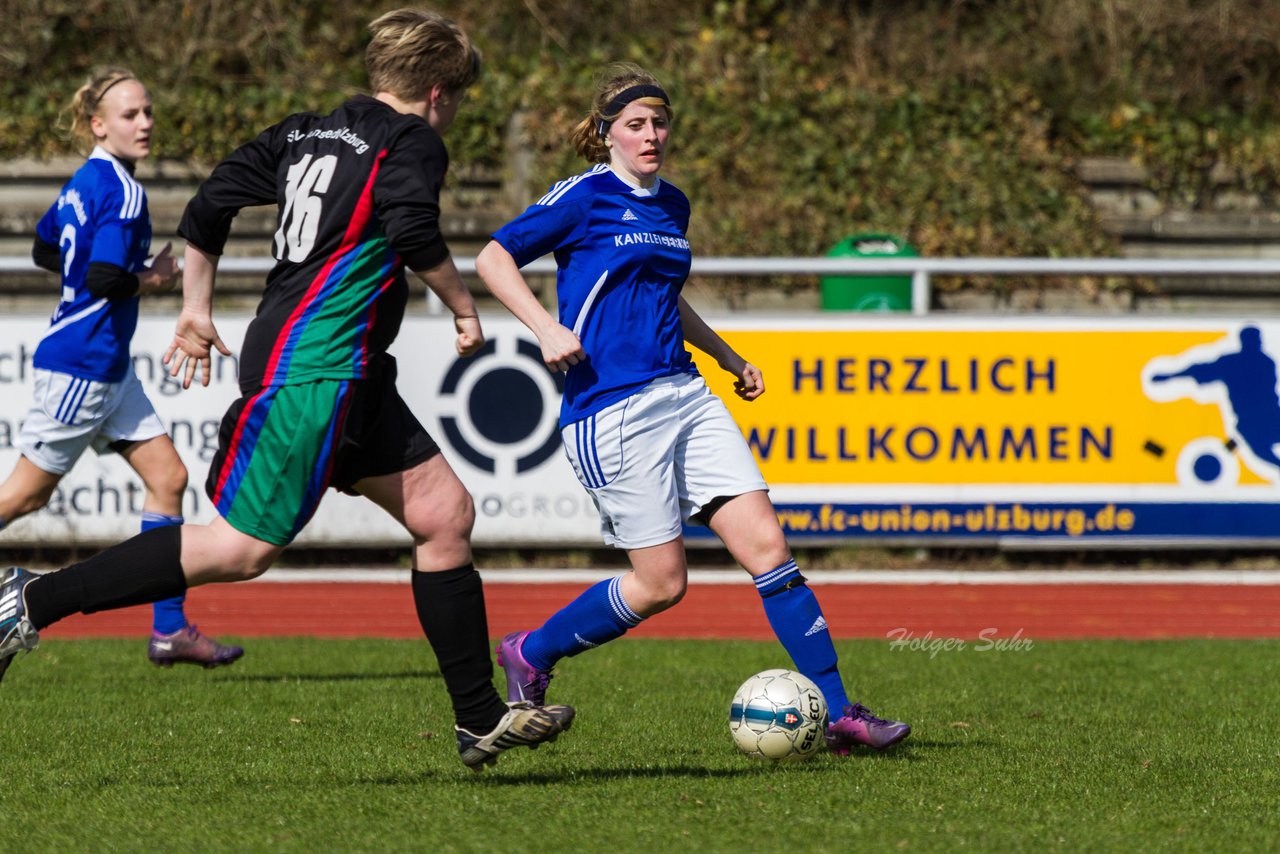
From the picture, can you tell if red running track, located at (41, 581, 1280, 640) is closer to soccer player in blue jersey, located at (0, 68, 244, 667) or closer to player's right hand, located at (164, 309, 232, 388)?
soccer player in blue jersey, located at (0, 68, 244, 667)

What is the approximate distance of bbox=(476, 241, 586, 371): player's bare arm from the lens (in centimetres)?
471

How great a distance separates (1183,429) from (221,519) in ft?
23.9

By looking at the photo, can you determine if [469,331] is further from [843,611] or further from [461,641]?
[843,611]

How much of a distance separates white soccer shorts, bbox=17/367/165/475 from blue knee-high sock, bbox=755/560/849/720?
3150 mm

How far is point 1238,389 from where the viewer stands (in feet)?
33.7

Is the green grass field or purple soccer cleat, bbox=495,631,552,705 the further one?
purple soccer cleat, bbox=495,631,552,705

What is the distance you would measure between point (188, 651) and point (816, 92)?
10551mm

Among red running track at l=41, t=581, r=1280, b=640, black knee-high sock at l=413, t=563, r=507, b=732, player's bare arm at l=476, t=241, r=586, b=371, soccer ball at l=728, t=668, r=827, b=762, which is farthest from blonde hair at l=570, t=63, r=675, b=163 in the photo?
red running track at l=41, t=581, r=1280, b=640

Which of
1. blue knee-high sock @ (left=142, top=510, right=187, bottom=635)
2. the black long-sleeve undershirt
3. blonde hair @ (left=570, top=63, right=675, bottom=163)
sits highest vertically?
blonde hair @ (left=570, top=63, right=675, bottom=163)

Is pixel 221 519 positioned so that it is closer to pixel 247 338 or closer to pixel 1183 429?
pixel 247 338

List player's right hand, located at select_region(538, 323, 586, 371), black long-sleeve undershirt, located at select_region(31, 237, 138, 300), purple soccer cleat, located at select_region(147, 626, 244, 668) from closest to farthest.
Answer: player's right hand, located at select_region(538, 323, 586, 371) → black long-sleeve undershirt, located at select_region(31, 237, 138, 300) → purple soccer cleat, located at select_region(147, 626, 244, 668)

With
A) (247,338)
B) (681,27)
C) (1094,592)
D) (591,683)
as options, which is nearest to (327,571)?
(591,683)

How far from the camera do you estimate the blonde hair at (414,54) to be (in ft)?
14.8

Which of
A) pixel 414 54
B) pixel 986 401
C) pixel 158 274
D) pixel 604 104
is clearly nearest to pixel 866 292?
pixel 986 401
